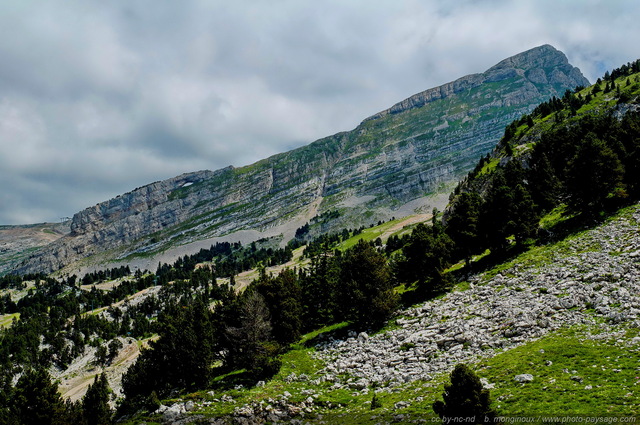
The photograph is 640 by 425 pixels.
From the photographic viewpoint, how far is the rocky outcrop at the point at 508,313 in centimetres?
3325

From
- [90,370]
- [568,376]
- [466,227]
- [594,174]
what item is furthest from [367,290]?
[90,370]

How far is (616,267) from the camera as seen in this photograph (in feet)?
130

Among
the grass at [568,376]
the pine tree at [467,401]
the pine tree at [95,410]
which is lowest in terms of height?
the pine tree at [95,410]

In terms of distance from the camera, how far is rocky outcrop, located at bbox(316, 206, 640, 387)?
109ft

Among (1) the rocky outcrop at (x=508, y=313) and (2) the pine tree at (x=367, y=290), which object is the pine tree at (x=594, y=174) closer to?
(1) the rocky outcrop at (x=508, y=313)

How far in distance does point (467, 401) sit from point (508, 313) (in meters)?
23.2

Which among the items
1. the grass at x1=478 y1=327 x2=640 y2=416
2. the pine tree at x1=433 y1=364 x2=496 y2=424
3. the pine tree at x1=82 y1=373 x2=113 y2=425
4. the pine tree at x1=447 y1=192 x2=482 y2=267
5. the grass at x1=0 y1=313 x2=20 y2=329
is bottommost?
the pine tree at x1=82 y1=373 x2=113 y2=425

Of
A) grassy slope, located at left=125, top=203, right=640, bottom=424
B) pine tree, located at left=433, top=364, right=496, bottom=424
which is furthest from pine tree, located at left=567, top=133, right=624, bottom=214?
pine tree, located at left=433, top=364, right=496, bottom=424

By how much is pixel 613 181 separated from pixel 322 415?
57.6m

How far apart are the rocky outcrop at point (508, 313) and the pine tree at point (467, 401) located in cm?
1315

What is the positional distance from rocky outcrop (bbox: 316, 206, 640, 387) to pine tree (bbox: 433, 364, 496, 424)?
43.1 feet

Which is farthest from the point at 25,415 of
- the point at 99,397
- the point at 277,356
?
the point at 277,356

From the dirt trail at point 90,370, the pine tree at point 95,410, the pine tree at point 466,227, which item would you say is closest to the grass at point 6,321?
the dirt trail at point 90,370

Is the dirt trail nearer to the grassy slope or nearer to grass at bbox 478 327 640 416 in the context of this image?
the grassy slope
